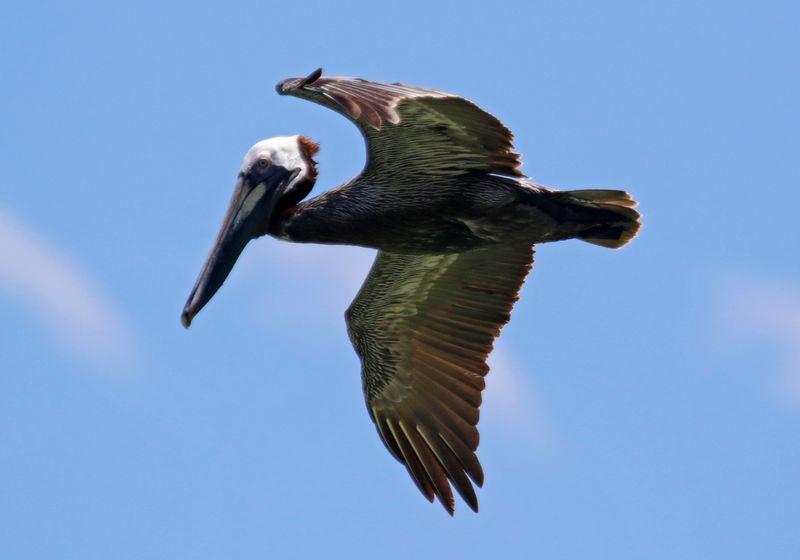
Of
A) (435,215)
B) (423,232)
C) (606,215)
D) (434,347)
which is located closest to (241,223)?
(423,232)

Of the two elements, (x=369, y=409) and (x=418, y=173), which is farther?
(x=369, y=409)

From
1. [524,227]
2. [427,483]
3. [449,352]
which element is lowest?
[427,483]

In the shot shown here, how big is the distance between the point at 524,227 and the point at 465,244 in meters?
0.44

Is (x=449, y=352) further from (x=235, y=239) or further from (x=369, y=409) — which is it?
(x=235, y=239)

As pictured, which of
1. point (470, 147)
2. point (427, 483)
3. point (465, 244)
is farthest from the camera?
point (427, 483)

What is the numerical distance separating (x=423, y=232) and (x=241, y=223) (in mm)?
1323

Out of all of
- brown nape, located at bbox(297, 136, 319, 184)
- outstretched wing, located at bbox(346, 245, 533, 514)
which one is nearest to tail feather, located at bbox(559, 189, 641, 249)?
outstretched wing, located at bbox(346, 245, 533, 514)

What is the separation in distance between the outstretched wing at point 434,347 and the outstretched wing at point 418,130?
1305 millimetres

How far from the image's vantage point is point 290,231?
34.7 feet

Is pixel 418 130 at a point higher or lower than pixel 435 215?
higher

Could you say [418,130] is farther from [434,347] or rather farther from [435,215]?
[434,347]

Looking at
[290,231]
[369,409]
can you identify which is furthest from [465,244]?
[369,409]

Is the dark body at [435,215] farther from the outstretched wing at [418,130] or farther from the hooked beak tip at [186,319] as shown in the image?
the hooked beak tip at [186,319]

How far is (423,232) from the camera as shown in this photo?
10469 mm
